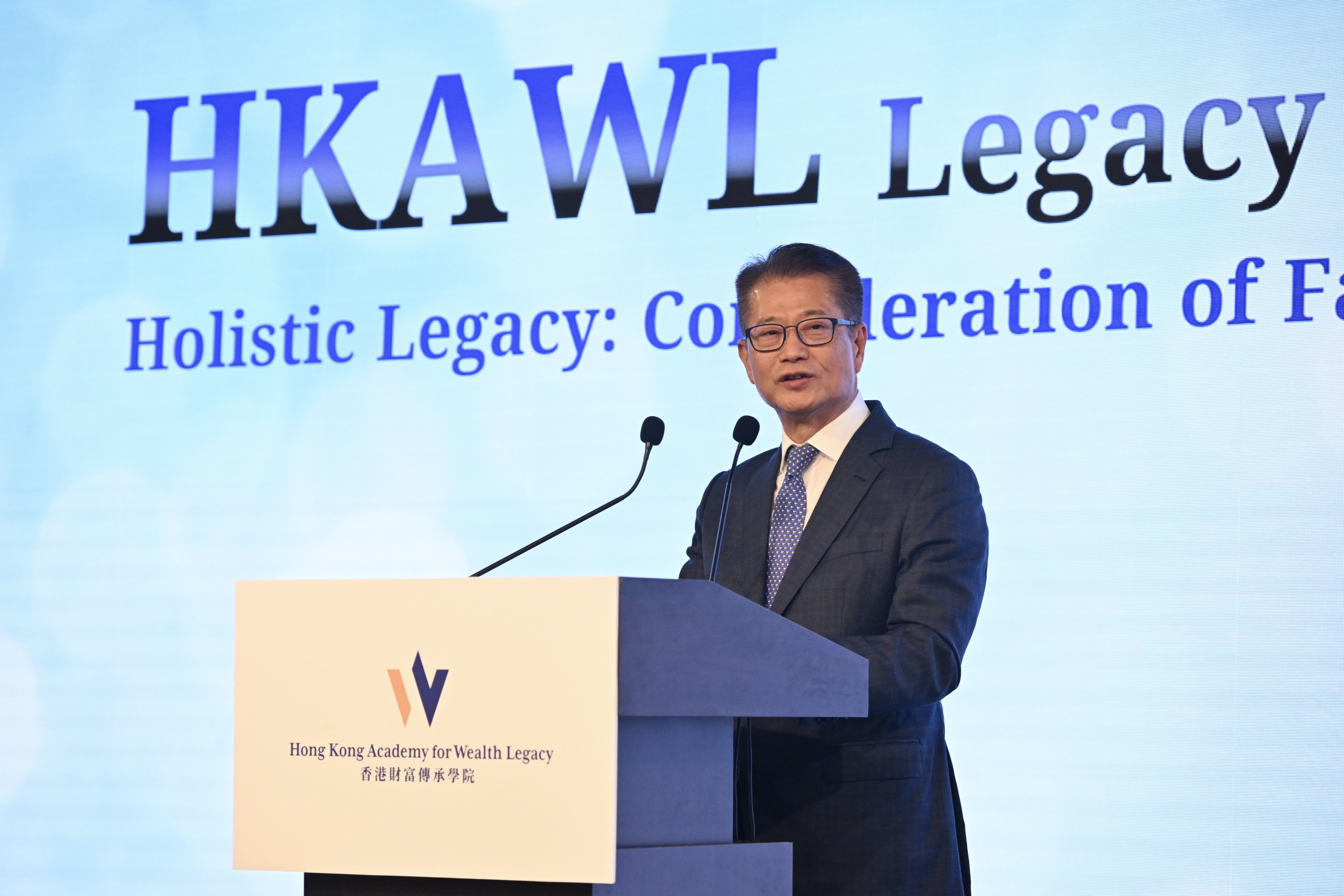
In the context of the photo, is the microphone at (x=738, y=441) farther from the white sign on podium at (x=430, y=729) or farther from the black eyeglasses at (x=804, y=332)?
the white sign on podium at (x=430, y=729)

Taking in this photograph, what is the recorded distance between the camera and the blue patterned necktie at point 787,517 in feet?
7.97

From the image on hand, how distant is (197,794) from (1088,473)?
2628mm

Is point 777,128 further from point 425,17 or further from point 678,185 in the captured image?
point 425,17

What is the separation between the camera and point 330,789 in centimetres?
163

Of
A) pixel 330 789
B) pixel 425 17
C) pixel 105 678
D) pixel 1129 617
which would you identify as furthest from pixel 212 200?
pixel 330 789

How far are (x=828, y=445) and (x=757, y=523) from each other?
18 centimetres

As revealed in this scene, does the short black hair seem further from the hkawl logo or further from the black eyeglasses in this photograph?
the hkawl logo

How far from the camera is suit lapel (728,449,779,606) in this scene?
8.02 feet

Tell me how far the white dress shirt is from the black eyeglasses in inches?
5.3

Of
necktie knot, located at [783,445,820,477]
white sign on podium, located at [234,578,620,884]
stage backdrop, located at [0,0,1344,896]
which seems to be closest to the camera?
white sign on podium, located at [234,578,620,884]

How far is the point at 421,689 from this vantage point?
5.27ft

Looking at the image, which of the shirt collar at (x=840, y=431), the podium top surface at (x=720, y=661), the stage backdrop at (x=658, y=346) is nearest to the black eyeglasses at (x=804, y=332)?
the shirt collar at (x=840, y=431)

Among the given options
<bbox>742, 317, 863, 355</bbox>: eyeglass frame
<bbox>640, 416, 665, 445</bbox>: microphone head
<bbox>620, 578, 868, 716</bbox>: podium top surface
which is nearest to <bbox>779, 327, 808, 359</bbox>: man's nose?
<bbox>742, 317, 863, 355</bbox>: eyeglass frame

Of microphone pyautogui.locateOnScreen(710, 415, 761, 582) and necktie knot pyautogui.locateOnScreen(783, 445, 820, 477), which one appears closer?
microphone pyautogui.locateOnScreen(710, 415, 761, 582)
